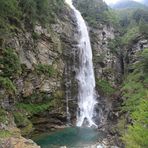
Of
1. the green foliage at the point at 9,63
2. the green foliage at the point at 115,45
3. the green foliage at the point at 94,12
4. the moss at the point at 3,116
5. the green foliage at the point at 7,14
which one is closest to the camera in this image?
the moss at the point at 3,116

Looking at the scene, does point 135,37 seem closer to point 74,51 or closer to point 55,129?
point 74,51

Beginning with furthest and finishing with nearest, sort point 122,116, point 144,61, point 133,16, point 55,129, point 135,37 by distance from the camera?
point 133,16 < point 135,37 < point 144,61 < point 122,116 < point 55,129

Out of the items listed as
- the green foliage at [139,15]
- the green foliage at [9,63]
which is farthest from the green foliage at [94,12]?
the green foliage at [9,63]

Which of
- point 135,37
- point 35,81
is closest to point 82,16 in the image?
point 135,37

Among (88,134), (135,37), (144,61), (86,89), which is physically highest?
(135,37)

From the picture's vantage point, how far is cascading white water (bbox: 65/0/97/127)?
132 ft

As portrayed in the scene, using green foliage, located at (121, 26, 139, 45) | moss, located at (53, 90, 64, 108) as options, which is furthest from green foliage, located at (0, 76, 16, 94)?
green foliage, located at (121, 26, 139, 45)

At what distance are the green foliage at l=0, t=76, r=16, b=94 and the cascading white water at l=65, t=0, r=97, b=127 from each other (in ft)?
38.0

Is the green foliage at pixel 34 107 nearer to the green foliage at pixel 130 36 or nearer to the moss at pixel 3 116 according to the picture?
the moss at pixel 3 116

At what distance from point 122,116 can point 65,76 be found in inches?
374

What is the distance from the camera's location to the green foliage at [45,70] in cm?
3725

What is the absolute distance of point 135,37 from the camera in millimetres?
51188

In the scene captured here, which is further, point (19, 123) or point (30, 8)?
point (30, 8)

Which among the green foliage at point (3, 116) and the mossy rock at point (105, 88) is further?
the mossy rock at point (105, 88)
